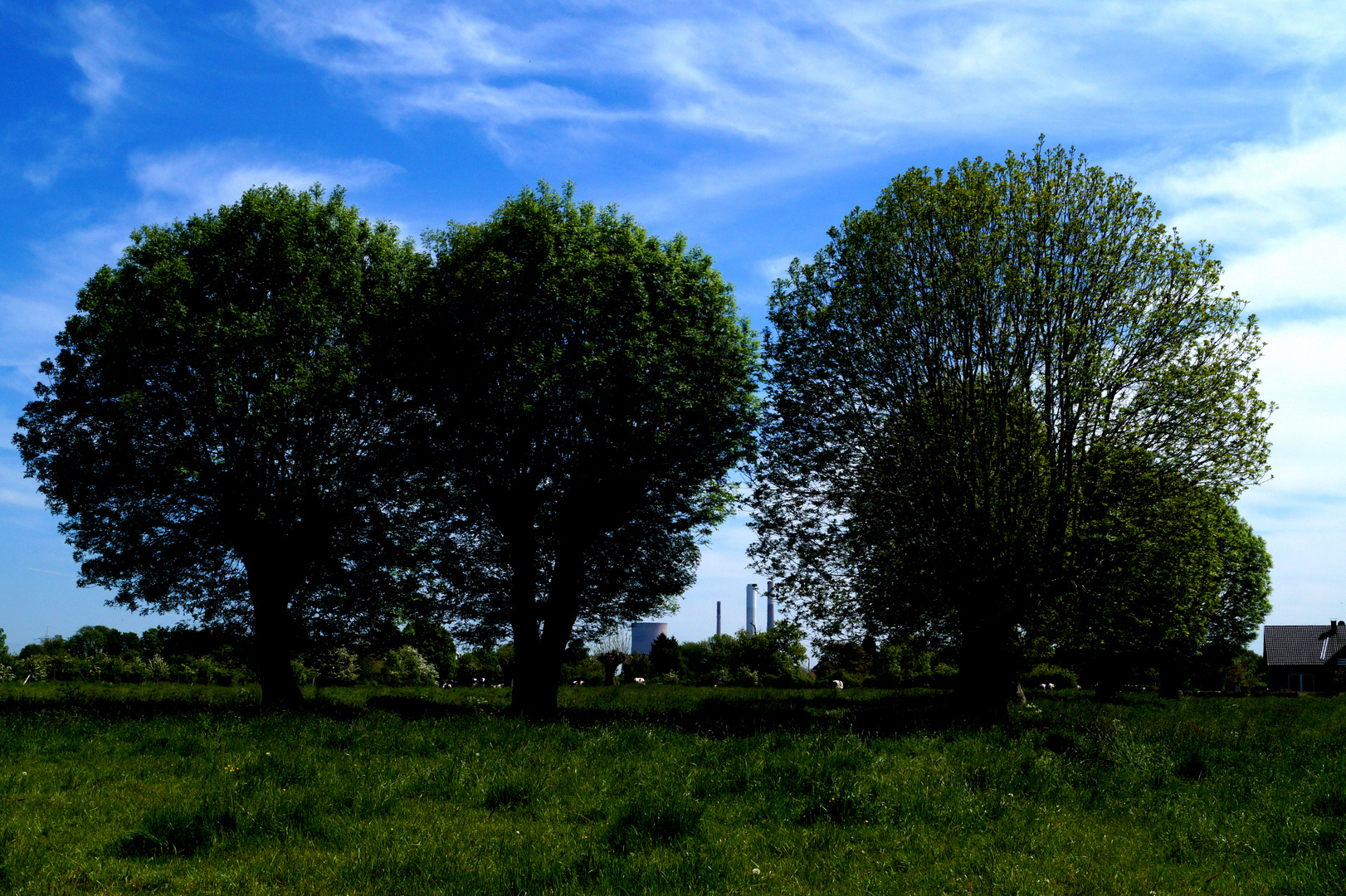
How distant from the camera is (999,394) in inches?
877

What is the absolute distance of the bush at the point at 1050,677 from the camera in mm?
47678

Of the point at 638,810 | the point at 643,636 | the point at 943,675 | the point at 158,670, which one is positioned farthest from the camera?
the point at 643,636

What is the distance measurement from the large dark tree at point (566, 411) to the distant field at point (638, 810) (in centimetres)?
776

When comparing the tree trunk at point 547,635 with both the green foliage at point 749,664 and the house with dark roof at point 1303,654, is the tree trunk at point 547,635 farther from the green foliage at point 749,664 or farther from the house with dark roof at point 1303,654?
the house with dark roof at point 1303,654

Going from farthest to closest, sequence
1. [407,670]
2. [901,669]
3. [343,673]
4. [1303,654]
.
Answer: [1303,654] → [901,669] → [407,670] → [343,673]

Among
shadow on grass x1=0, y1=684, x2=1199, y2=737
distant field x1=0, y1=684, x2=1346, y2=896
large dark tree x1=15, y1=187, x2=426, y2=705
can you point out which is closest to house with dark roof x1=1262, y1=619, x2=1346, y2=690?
shadow on grass x1=0, y1=684, x2=1199, y2=737

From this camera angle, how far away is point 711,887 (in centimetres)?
791

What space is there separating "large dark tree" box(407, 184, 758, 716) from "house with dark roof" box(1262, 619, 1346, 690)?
94.3 m

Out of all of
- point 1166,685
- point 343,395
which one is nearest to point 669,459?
point 343,395

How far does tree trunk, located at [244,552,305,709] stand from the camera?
78.4 ft

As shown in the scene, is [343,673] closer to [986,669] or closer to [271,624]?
[271,624]

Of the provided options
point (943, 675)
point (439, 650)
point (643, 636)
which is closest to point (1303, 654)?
point (943, 675)

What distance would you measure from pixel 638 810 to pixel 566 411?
14690 mm

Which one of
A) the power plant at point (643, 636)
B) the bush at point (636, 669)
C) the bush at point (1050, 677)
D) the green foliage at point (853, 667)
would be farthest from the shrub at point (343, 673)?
the power plant at point (643, 636)
